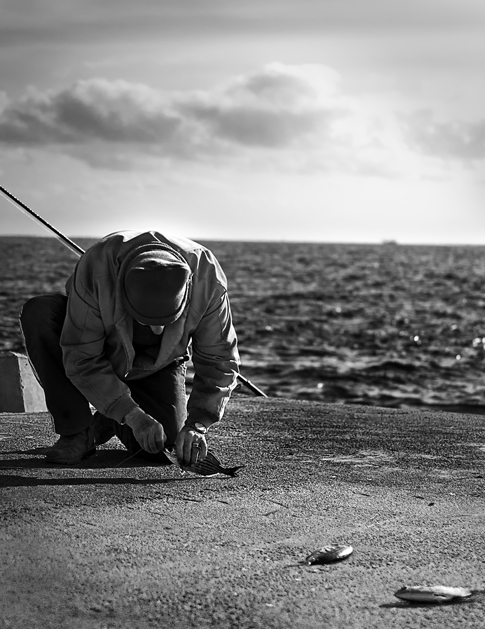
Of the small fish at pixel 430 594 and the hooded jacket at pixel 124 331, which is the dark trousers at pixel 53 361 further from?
the small fish at pixel 430 594

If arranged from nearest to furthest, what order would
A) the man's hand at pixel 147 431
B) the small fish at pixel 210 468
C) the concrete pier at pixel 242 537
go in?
1. the concrete pier at pixel 242 537
2. the man's hand at pixel 147 431
3. the small fish at pixel 210 468

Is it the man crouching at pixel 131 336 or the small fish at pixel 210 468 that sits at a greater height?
the man crouching at pixel 131 336

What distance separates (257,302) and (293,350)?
13.3 metres

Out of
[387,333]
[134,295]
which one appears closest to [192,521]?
[134,295]

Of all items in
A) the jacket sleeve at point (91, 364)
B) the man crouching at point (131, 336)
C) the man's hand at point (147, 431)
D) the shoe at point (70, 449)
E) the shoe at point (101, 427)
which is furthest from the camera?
the shoe at point (101, 427)

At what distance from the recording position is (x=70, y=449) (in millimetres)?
4438

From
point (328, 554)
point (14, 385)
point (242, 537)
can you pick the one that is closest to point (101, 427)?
point (242, 537)

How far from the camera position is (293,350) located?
1703 centimetres

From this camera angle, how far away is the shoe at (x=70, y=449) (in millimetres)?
4426

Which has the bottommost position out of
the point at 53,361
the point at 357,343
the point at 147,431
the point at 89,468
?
the point at 357,343

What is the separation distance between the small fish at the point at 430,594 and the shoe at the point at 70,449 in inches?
82.4

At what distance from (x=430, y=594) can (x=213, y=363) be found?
1.71 meters

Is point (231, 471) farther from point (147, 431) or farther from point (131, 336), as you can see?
point (131, 336)

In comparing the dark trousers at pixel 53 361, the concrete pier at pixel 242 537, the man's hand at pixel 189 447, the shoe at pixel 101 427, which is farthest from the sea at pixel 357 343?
the man's hand at pixel 189 447
